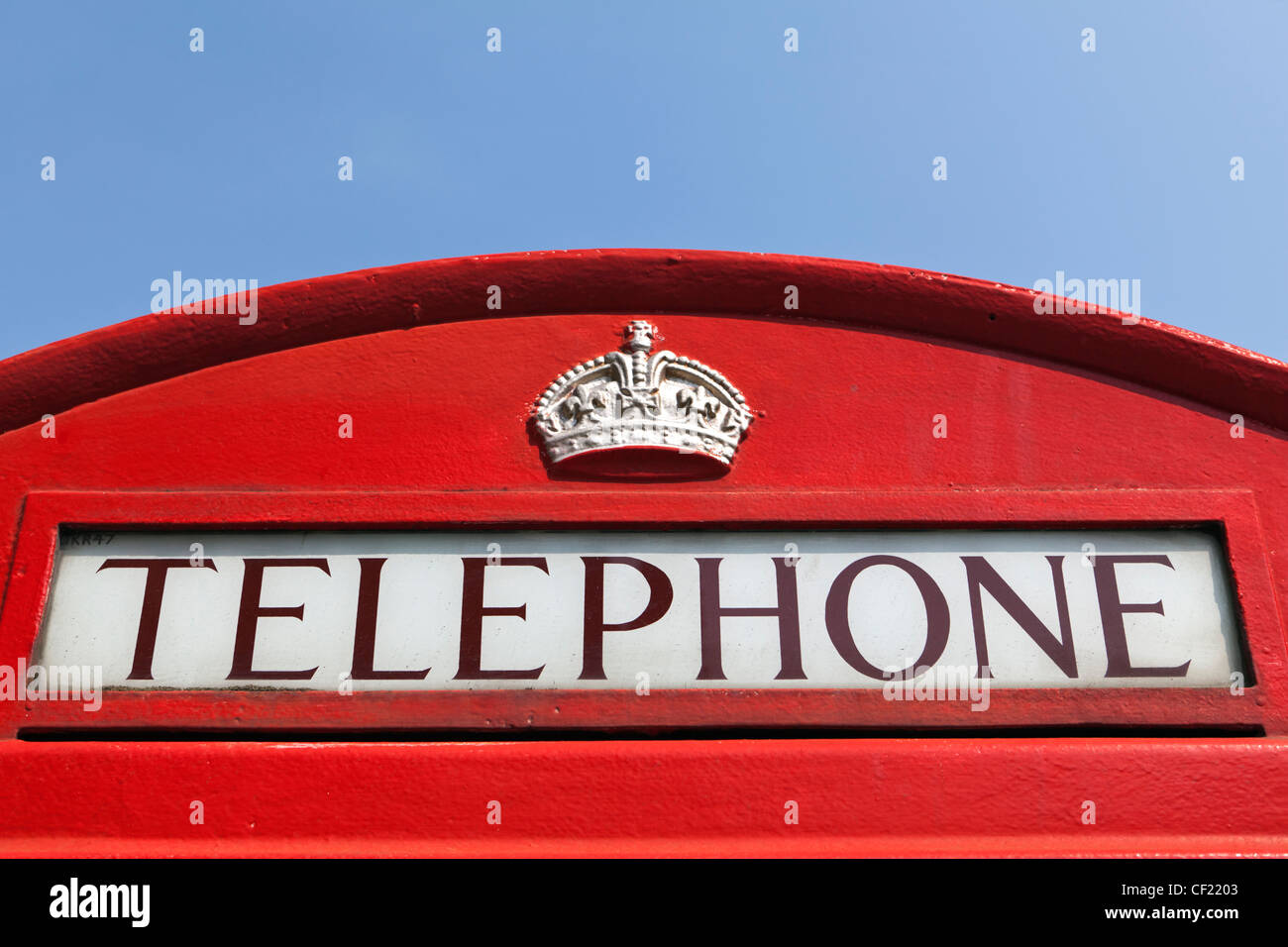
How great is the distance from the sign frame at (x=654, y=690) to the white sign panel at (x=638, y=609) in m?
0.04

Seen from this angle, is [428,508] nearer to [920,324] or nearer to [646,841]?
[646,841]

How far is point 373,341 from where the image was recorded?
11.1 ft

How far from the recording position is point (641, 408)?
321 cm

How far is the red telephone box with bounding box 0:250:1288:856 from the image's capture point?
8.91ft

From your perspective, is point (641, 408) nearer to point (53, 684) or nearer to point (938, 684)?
point (938, 684)
